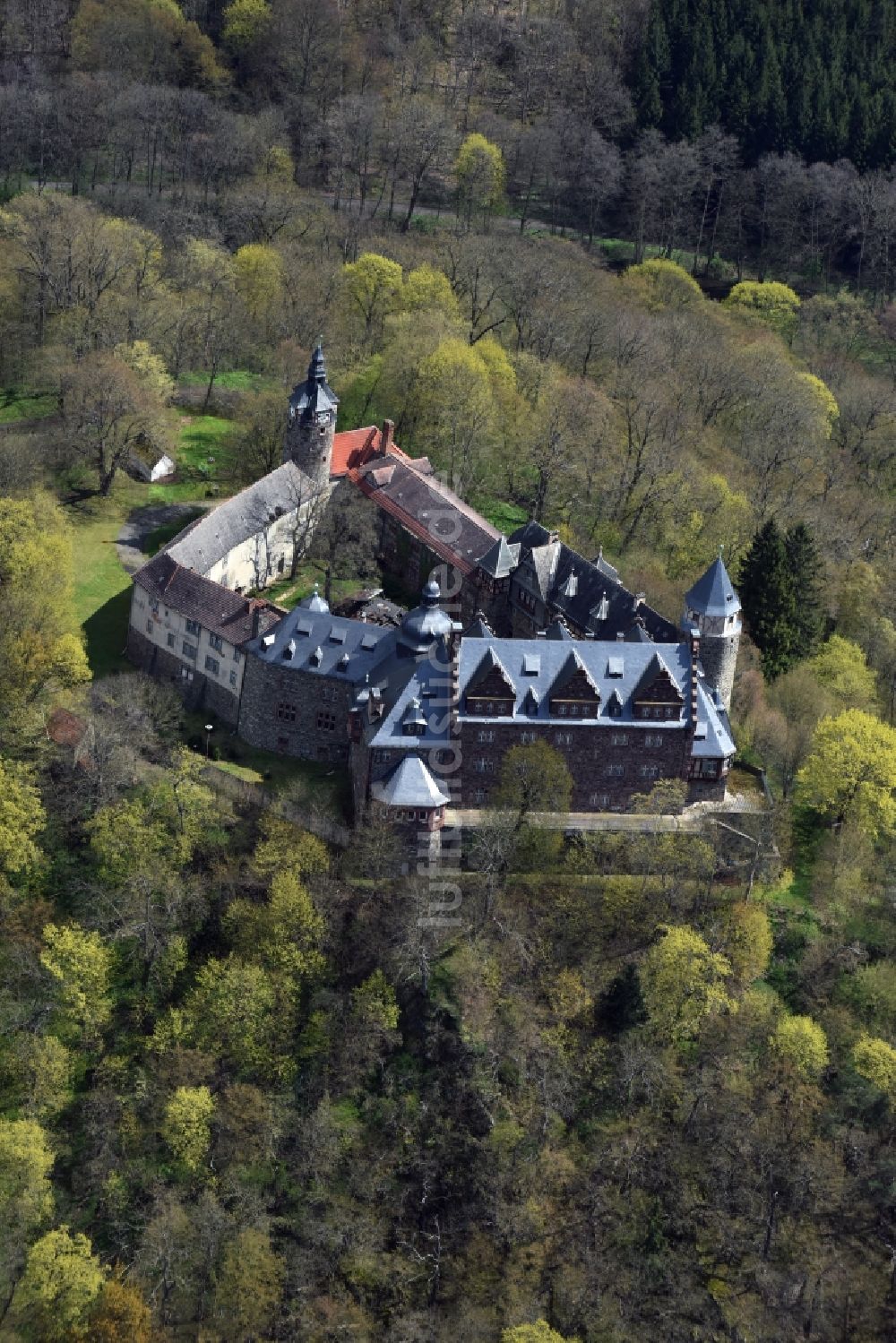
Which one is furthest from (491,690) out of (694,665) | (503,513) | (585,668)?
(503,513)

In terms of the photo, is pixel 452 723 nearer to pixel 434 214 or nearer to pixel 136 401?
pixel 136 401

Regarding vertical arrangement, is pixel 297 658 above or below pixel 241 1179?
above

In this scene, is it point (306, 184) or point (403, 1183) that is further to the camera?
point (306, 184)

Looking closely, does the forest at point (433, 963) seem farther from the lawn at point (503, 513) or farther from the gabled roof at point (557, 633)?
the gabled roof at point (557, 633)

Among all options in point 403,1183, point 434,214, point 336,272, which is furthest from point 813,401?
point 403,1183

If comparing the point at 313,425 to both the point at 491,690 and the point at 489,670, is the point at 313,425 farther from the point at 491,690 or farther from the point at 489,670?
the point at 491,690

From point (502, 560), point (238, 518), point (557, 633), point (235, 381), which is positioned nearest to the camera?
point (557, 633)
